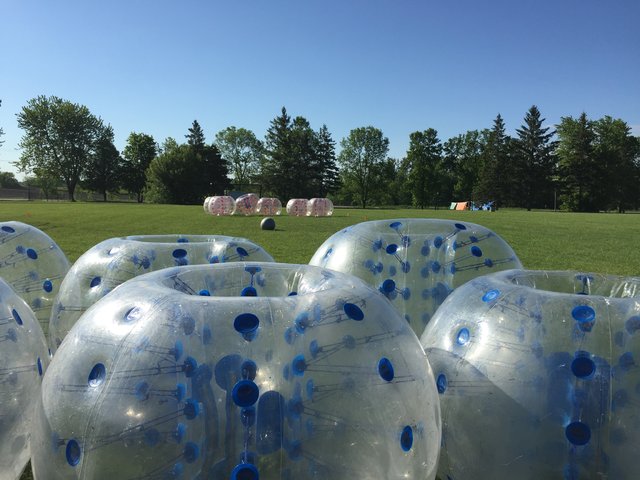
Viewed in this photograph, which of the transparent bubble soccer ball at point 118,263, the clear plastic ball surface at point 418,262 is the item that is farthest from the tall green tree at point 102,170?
the clear plastic ball surface at point 418,262

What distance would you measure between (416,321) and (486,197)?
235 ft

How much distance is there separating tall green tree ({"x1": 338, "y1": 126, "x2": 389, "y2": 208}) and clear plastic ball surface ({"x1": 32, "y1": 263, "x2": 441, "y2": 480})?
83.8 meters

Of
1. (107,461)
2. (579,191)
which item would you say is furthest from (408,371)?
(579,191)

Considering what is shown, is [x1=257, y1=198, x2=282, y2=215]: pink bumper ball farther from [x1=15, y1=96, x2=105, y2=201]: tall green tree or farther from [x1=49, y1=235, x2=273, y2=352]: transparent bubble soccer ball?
[x1=15, y1=96, x2=105, y2=201]: tall green tree

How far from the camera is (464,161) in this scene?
3445 inches

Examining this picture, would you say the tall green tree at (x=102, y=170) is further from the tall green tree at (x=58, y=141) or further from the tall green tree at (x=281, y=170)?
the tall green tree at (x=281, y=170)

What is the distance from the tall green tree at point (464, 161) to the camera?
3268 inches

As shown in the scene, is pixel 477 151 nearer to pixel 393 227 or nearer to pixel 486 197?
pixel 486 197

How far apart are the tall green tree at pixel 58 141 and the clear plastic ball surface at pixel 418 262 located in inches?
3223

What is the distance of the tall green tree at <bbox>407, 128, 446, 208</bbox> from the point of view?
82.1 meters

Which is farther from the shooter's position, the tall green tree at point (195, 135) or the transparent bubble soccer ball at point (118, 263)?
the tall green tree at point (195, 135)

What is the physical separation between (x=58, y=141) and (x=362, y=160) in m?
45.6

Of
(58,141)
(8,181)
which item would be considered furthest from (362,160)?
(8,181)

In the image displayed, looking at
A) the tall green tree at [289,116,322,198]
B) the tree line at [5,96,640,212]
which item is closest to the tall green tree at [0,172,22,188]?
the tree line at [5,96,640,212]
